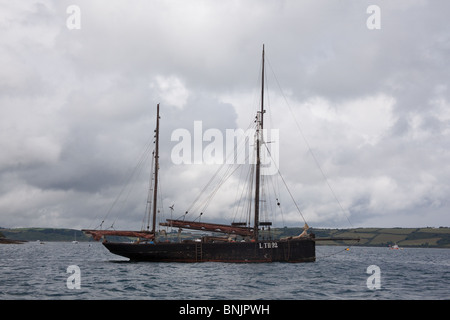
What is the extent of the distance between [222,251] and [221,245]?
78cm

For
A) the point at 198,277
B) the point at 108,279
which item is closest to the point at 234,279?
the point at 198,277

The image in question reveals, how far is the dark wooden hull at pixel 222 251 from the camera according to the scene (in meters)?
48.0

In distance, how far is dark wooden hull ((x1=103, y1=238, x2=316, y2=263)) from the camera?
48.0 meters

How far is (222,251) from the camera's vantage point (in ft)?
159

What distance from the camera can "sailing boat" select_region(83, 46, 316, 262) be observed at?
158 ft

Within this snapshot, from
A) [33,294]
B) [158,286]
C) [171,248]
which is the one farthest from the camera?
[171,248]

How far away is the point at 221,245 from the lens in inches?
1913

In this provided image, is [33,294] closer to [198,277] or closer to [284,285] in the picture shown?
[198,277]

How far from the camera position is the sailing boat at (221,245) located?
48219 mm

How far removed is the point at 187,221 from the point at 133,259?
909 cm
